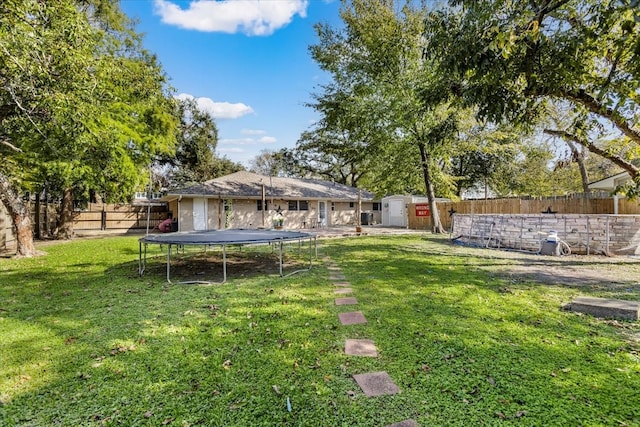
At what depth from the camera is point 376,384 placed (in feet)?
8.31

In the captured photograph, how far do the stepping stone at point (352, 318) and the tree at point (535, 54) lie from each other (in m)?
3.70

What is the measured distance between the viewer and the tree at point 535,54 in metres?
4.20

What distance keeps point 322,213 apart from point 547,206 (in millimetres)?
12727

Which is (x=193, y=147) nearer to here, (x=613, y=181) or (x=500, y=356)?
(x=613, y=181)

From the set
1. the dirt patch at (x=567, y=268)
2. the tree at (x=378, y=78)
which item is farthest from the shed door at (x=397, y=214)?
the dirt patch at (x=567, y=268)

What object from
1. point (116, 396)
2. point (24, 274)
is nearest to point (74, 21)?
point (24, 274)

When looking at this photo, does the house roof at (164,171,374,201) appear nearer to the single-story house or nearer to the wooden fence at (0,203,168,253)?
the single-story house

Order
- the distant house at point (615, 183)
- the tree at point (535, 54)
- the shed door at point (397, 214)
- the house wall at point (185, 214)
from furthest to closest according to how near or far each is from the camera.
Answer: the shed door at point (397, 214) → the house wall at point (185, 214) → the distant house at point (615, 183) → the tree at point (535, 54)

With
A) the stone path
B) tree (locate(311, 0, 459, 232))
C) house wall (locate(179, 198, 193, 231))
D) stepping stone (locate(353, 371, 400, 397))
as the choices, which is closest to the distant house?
tree (locate(311, 0, 459, 232))

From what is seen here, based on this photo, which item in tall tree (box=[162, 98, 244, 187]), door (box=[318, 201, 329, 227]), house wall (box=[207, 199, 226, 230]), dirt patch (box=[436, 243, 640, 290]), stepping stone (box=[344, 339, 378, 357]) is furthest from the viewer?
tall tree (box=[162, 98, 244, 187])

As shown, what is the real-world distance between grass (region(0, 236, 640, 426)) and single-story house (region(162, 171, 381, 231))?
390 inches

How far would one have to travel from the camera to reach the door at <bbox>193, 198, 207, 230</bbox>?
16875mm

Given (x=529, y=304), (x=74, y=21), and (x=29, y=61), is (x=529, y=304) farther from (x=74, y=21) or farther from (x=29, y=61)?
(x=74, y=21)

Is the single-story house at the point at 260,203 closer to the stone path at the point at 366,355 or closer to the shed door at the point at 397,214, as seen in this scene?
the shed door at the point at 397,214
